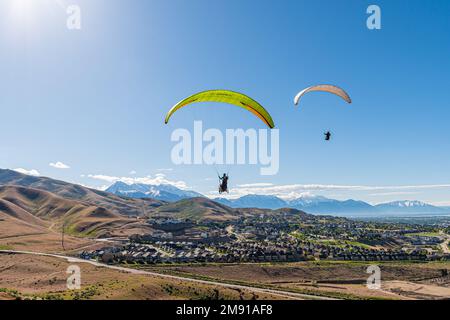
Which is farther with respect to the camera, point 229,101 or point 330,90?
point 330,90

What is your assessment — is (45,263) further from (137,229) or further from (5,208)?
(5,208)

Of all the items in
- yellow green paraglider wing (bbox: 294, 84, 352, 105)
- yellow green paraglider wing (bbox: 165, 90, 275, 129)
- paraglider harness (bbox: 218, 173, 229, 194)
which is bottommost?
paraglider harness (bbox: 218, 173, 229, 194)

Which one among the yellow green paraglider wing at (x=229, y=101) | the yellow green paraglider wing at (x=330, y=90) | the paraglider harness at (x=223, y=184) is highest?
the yellow green paraglider wing at (x=330, y=90)

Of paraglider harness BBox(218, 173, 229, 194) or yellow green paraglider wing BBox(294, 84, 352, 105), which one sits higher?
yellow green paraglider wing BBox(294, 84, 352, 105)

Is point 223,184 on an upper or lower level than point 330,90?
lower
